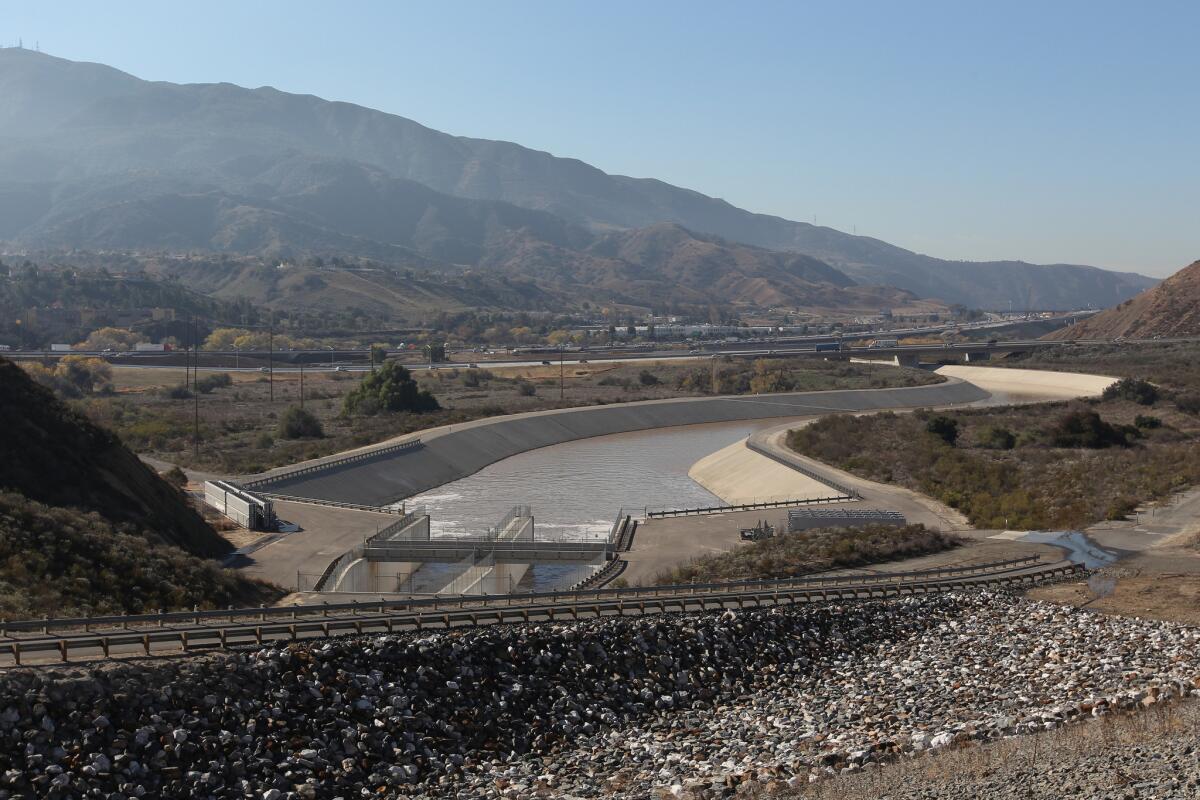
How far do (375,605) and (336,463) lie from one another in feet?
123

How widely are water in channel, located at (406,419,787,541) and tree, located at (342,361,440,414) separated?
468 inches

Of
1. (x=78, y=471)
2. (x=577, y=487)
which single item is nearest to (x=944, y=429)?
(x=577, y=487)

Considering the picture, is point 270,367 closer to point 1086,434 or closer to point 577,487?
point 577,487

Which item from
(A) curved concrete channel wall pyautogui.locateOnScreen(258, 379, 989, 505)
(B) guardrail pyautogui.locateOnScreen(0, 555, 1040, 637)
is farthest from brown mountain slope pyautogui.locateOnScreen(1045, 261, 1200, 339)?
(B) guardrail pyautogui.locateOnScreen(0, 555, 1040, 637)

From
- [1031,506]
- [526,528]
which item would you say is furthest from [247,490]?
[1031,506]

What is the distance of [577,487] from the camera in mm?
64000

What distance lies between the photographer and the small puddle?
3744 cm

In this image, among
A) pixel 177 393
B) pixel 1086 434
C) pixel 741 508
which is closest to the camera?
pixel 741 508

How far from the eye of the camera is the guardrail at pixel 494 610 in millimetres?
20281

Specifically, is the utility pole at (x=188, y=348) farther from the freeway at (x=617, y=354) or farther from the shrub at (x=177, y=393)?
the shrub at (x=177, y=393)

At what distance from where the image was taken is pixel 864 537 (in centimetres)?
3994

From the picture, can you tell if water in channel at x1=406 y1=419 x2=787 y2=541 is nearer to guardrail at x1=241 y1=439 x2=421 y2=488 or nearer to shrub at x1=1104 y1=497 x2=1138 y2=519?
guardrail at x1=241 y1=439 x2=421 y2=488

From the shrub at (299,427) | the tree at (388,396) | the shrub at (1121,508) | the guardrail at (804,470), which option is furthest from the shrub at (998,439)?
the tree at (388,396)

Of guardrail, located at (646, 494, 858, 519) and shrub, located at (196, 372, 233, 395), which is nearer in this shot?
guardrail, located at (646, 494, 858, 519)
